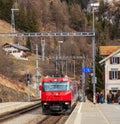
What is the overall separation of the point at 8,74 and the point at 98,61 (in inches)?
699

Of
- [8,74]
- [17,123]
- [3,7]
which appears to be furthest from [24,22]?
[17,123]

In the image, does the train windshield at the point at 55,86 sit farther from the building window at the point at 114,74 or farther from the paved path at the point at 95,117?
the building window at the point at 114,74

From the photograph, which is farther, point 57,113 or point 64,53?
point 64,53

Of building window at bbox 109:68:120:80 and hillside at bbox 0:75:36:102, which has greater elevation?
building window at bbox 109:68:120:80

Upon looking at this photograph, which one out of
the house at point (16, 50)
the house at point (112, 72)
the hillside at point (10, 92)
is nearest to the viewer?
the hillside at point (10, 92)

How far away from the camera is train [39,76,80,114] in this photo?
39844 millimetres

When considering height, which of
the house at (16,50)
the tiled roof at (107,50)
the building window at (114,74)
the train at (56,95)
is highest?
the house at (16,50)

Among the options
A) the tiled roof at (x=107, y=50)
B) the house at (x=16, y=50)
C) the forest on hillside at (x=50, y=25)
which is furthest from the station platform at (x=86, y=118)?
the house at (x=16, y=50)

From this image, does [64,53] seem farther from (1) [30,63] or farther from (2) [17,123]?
(2) [17,123]

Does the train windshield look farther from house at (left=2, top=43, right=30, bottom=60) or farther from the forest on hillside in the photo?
house at (left=2, top=43, right=30, bottom=60)

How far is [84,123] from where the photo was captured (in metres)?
27.6

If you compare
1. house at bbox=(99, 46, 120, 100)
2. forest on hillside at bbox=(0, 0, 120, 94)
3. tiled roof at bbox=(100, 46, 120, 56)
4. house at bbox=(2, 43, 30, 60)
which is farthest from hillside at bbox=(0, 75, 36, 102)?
forest on hillside at bbox=(0, 0, 120, 94)

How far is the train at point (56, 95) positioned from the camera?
1569 inches

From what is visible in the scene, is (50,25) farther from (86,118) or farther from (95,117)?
(86,118)
